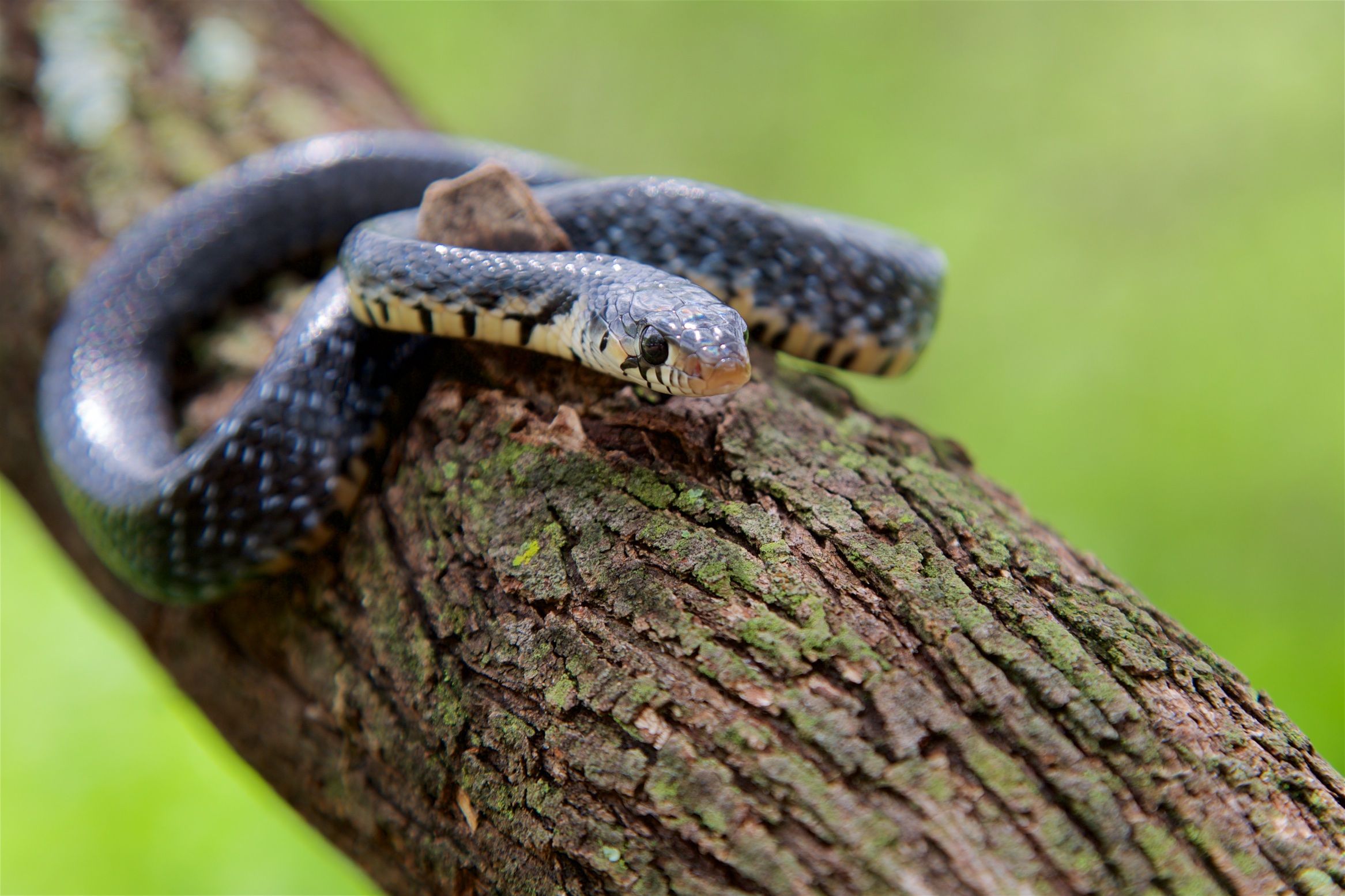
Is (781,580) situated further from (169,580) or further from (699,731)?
(169,580)

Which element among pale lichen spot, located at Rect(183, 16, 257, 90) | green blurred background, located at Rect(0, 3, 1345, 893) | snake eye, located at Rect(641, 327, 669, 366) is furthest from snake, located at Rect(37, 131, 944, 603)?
green blurred background, located at Rect(0, 3, 1345, 893)

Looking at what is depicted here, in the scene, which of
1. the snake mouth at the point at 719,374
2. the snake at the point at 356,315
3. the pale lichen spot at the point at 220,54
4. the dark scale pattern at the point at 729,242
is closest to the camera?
the snake mouth at the point at 719,374

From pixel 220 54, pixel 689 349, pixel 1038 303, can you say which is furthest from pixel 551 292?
pixel 1038 303

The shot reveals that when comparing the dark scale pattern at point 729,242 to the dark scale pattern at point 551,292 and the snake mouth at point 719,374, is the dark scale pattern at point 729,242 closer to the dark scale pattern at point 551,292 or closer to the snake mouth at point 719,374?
the dark scale pattern at point 551,292

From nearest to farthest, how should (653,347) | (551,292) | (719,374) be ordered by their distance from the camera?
(719,374) → (653,347) → (551,292)

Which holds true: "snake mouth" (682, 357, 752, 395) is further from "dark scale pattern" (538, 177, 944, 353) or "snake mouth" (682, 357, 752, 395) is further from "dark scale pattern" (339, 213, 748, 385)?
"dark scale pattern" (538, 177, 944, 353)

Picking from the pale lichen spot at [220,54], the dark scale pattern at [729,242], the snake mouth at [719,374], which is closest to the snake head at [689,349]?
the snake mouth at [719,374]

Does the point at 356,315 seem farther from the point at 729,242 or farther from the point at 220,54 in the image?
the point at 220,54
